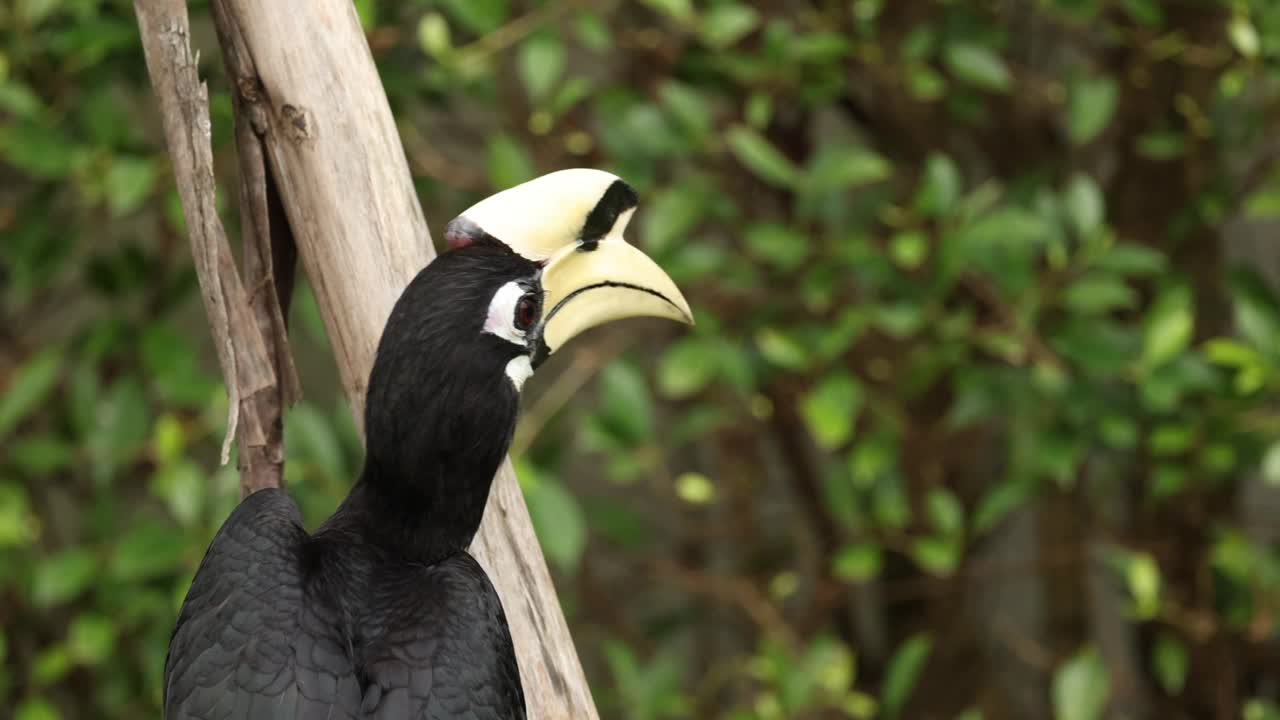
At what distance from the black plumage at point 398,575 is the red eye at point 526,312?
0.04ft

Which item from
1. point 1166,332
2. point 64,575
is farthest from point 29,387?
point 1166,332

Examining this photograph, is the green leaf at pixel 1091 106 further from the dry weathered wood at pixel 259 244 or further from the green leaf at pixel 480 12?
the dry weathered wood at pixel 259 244

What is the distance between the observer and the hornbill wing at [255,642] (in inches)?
27.3

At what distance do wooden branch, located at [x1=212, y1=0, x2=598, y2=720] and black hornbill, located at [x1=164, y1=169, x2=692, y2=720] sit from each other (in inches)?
3.1

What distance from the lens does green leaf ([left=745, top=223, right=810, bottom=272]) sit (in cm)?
145

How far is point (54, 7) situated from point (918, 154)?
1058 mm

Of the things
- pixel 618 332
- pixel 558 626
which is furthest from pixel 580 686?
pixel 618 332

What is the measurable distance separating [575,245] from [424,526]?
185 mm

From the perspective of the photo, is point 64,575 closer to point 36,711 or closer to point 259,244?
point 36,711

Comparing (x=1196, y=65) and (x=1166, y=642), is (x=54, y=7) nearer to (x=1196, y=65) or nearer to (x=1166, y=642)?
(x=1196, y=65)

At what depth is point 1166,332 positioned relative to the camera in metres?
1.36

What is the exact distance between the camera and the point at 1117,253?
56.4 inches

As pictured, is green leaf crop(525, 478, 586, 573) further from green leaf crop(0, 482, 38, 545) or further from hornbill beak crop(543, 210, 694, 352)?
green leaf crop(0, 482, 38, 545)

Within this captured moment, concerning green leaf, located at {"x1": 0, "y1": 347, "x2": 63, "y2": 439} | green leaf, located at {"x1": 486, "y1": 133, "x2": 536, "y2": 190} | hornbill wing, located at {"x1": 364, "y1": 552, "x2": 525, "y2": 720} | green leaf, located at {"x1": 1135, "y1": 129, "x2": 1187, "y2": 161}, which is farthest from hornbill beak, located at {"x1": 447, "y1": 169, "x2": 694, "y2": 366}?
green leaf, located at {"x1": 1135, "y1": 129, "x2": 1187, "y2": 161}
